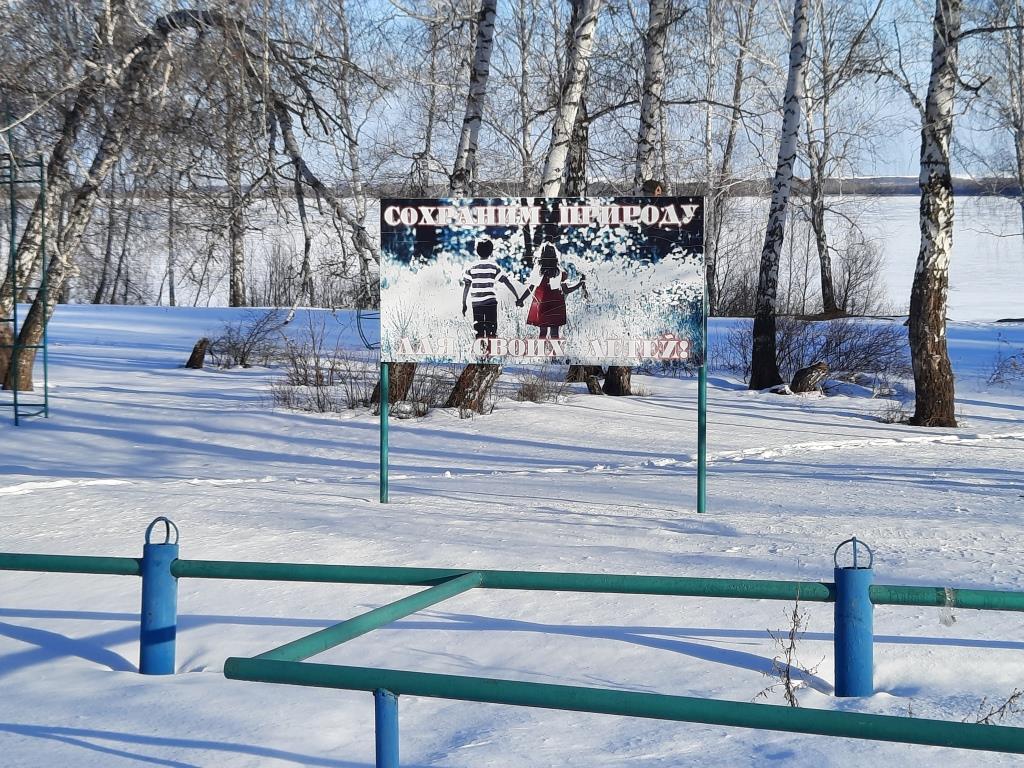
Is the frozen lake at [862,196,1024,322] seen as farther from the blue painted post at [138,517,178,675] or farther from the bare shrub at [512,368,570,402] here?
the blue painted post at [138,517,178,675]

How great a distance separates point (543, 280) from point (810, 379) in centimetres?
1024

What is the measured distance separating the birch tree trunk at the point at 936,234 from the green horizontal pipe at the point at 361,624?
10.4m

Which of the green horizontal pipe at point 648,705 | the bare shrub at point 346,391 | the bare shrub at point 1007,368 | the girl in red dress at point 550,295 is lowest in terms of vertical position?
the green horizontal pipe at point 648,705

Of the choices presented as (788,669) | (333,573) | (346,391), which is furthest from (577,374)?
(333,573)

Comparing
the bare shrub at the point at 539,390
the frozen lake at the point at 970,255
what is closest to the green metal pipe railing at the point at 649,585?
the bare shrub at the point at 539,390

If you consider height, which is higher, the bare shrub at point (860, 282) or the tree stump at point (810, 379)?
the bare shrub at point (860, 282)

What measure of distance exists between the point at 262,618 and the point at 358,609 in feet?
1.47

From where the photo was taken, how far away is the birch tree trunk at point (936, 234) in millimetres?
12211

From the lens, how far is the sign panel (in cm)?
748

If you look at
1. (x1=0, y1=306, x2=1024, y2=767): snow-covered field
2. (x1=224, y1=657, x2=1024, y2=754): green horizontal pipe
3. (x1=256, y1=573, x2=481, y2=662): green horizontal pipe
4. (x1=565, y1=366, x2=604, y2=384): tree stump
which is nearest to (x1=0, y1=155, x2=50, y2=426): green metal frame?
(x1=0, y1=306, x2=1024, y2=767): snow-covered field

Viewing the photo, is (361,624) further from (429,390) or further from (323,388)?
(323,388)

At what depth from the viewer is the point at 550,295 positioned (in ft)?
25.2

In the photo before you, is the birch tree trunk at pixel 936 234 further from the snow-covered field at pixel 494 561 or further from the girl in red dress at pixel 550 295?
the girl in red dress at pixel 550 295

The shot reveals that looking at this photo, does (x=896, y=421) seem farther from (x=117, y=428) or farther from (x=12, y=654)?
(x=12, y=654)
